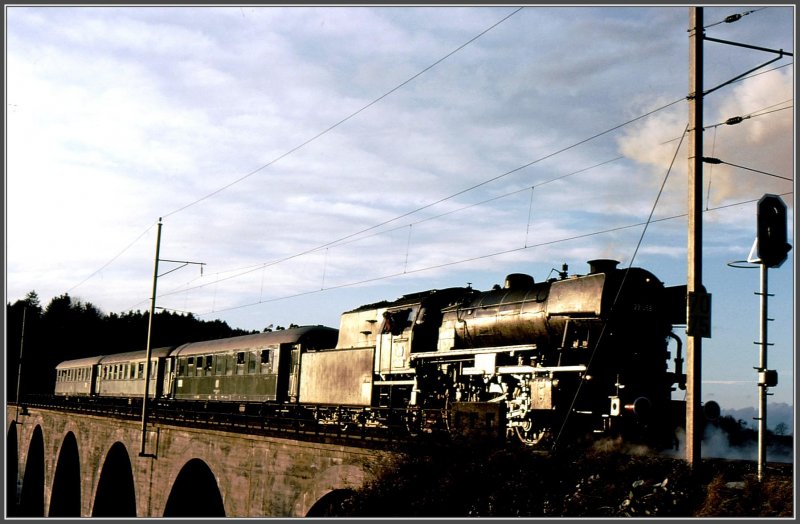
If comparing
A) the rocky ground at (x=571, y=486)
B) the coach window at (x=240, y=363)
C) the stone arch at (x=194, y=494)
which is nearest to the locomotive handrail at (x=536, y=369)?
the rocky ground at (x=571, y=486)

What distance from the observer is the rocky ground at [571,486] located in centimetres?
1102

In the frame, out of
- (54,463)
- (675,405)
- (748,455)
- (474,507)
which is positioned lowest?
(54,463)

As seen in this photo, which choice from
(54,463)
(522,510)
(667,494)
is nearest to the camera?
(667,494)

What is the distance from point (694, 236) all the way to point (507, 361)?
677cm

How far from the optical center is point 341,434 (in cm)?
1931

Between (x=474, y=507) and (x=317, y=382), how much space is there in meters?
12.9

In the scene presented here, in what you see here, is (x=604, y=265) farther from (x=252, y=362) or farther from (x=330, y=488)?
(x=252, y=362)

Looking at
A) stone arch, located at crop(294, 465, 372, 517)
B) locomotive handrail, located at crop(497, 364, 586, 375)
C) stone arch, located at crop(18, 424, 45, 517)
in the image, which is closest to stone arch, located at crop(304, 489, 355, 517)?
stone arch, located at crop(294, 465, 372, 517)

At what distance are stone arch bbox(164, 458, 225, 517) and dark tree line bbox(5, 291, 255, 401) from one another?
60148 mm

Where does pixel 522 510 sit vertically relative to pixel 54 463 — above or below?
above

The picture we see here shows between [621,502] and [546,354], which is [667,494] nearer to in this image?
[621,502]

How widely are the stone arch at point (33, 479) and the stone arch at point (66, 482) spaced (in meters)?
7.09

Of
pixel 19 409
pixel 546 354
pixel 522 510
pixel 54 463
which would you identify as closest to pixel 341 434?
pixel 546 354

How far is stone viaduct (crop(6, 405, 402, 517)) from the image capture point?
1866 cm
